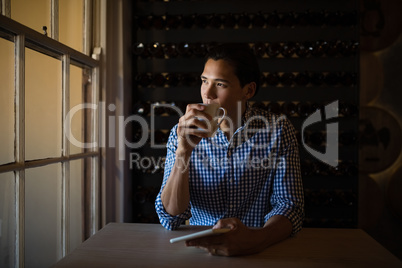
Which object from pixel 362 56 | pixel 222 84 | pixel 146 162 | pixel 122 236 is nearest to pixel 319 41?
pixel 362 56

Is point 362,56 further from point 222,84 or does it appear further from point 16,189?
point 16,189

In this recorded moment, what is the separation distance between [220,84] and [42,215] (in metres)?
1.02

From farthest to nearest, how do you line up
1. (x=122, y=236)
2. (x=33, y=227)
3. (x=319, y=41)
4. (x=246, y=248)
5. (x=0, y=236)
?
(x=319, y=41), (x=33, y=227), (x=0, y=236), (x=122, y=236), (x=246, y=248)

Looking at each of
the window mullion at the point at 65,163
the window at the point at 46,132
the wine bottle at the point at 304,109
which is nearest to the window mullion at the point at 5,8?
the window at the point at 46,132

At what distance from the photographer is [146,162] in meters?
2.57

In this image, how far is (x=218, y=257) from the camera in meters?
0.91

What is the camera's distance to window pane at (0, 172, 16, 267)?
1186 millimetres

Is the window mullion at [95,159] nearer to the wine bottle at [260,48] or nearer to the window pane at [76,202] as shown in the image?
the window pane at [76,202]

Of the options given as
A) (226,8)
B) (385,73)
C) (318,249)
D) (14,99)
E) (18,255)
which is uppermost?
(226,8)

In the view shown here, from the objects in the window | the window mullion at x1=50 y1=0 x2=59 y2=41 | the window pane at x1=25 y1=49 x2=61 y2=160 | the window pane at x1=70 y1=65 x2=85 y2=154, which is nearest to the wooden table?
the window

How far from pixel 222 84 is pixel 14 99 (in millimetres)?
857

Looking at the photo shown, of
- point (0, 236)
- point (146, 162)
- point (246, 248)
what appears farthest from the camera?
point (146, 162)

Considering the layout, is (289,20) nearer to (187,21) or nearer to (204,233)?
(187,21)

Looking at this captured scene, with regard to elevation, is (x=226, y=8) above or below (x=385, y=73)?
above
